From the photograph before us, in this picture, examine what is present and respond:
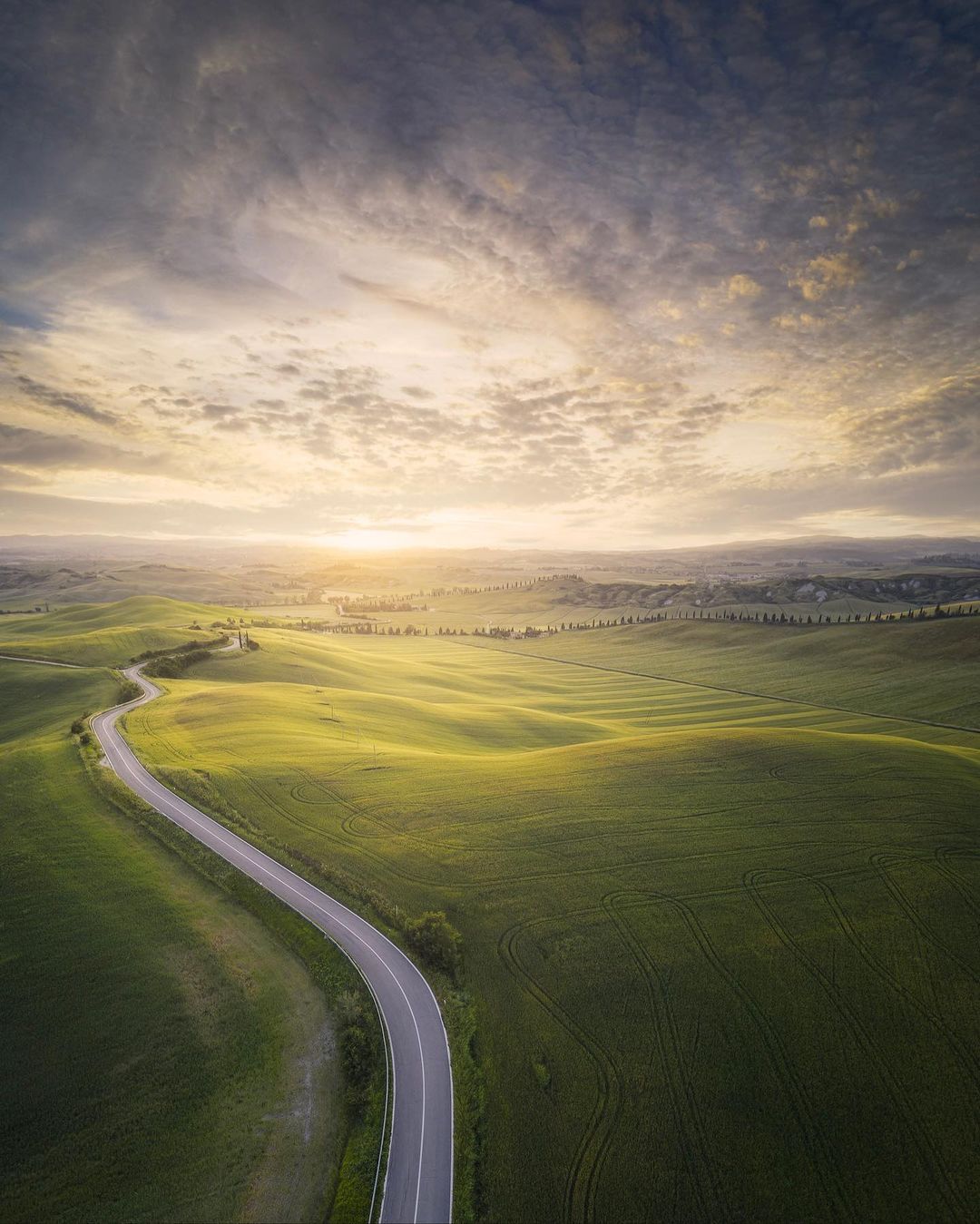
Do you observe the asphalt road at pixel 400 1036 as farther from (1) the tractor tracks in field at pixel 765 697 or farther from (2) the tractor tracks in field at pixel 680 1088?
(1) the tractor tracks in field at pixel 765 697

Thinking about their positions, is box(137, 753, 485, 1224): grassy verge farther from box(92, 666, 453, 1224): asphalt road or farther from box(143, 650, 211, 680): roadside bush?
box(143, 650, 211, 680): roadside bush

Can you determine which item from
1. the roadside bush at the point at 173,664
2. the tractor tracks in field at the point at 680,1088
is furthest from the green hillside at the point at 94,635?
the tractor tracks in field at the point at 680,1088

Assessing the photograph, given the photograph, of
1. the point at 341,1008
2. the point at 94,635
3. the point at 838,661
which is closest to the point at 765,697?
the point at 838,661

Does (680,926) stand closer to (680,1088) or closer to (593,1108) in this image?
(680,1088)

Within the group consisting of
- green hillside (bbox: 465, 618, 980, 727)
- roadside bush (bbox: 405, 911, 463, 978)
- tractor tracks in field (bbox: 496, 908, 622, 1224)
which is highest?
green hillside (bbox: 465, 618, 980, 727)

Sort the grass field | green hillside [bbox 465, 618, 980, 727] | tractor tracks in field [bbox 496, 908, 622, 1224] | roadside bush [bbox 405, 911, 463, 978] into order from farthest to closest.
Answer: green hillside [bbox 465, 618, 980, 727] → roadside bush [bbox 405, 911, 463, 978] → tractor tracks in field [bbox 496, 908, 622, 1224] → the grass field

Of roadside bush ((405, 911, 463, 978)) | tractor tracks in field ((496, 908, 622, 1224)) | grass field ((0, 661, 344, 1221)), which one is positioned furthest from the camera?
roadside bush ((405, 911, 463, 978))

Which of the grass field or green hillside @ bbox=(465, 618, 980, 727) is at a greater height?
green hillside @ bbox=(465, 618, 980, 727)

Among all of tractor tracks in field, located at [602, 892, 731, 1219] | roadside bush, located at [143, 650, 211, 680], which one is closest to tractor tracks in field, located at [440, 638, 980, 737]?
tractor tracks in field, located at [602, 892, 731, 1219]
